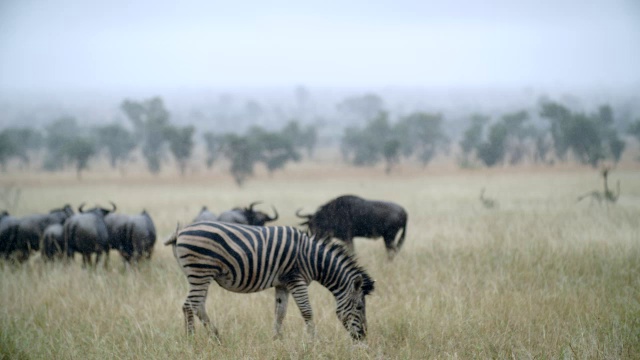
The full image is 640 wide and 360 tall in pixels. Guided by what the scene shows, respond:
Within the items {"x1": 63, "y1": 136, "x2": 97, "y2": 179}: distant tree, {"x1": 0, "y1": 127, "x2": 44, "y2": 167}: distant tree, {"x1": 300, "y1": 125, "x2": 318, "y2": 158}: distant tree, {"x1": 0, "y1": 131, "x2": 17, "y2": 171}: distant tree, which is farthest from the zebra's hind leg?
{"x1": 300, "y1": 125, "x2": 318, "y2": 158}: distant tree

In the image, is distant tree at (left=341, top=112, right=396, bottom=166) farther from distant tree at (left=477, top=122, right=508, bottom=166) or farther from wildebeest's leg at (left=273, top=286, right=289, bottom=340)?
wildebeest's leg at (left=273, top=286, right=289, bottom=340)

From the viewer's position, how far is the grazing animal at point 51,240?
10.7 meters

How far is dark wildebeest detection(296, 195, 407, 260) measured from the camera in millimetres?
10734

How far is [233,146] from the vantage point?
42469mm

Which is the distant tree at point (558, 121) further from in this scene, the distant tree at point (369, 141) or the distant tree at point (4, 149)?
the distant tree at point (4, 149)

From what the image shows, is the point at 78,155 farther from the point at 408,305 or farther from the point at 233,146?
the point at 408,305

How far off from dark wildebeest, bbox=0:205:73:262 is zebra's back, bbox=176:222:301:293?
6.57 metres

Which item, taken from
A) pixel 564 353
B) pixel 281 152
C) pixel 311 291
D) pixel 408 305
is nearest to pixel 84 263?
pixel 311 291

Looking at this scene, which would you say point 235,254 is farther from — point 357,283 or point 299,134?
point 299,134

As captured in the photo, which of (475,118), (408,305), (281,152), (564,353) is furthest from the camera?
(475,118)

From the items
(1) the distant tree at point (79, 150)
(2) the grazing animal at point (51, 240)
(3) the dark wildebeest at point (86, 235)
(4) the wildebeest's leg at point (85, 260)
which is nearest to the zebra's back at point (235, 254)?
(3) the dark wildebeest at point (86, 235)

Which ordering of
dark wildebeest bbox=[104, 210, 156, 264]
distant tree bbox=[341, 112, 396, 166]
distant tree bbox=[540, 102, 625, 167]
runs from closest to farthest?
dark wildebeest bbox=[104, 210, 156, 264], distant tree bbox=[540, 102, 625, 167], distant tree bbox=[341, 112, 396, 166]

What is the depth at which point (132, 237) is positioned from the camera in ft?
35.0

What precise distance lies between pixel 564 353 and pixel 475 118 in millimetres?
69108
